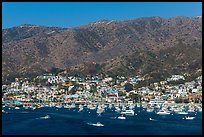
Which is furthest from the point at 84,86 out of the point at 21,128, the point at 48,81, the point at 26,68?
the point at 21,128

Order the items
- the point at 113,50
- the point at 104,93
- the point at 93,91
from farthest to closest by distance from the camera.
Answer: the point at 113,50
the point at 93,91
the point at 104,93

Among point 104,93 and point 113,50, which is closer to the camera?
point 104,93

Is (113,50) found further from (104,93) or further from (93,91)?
(104,93)

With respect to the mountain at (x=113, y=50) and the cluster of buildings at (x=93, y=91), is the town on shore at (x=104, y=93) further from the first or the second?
the mountain at (x=113, y=50)

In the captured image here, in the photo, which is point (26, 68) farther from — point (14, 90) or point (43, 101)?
point (43, 101)

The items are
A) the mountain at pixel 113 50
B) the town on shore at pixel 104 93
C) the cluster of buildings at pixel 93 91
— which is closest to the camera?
the town on shore at pixel 104 93

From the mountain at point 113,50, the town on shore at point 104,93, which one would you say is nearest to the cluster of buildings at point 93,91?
the town on shore at point 104,93

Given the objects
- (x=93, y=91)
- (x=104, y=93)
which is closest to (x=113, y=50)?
(x=93, y=91)
